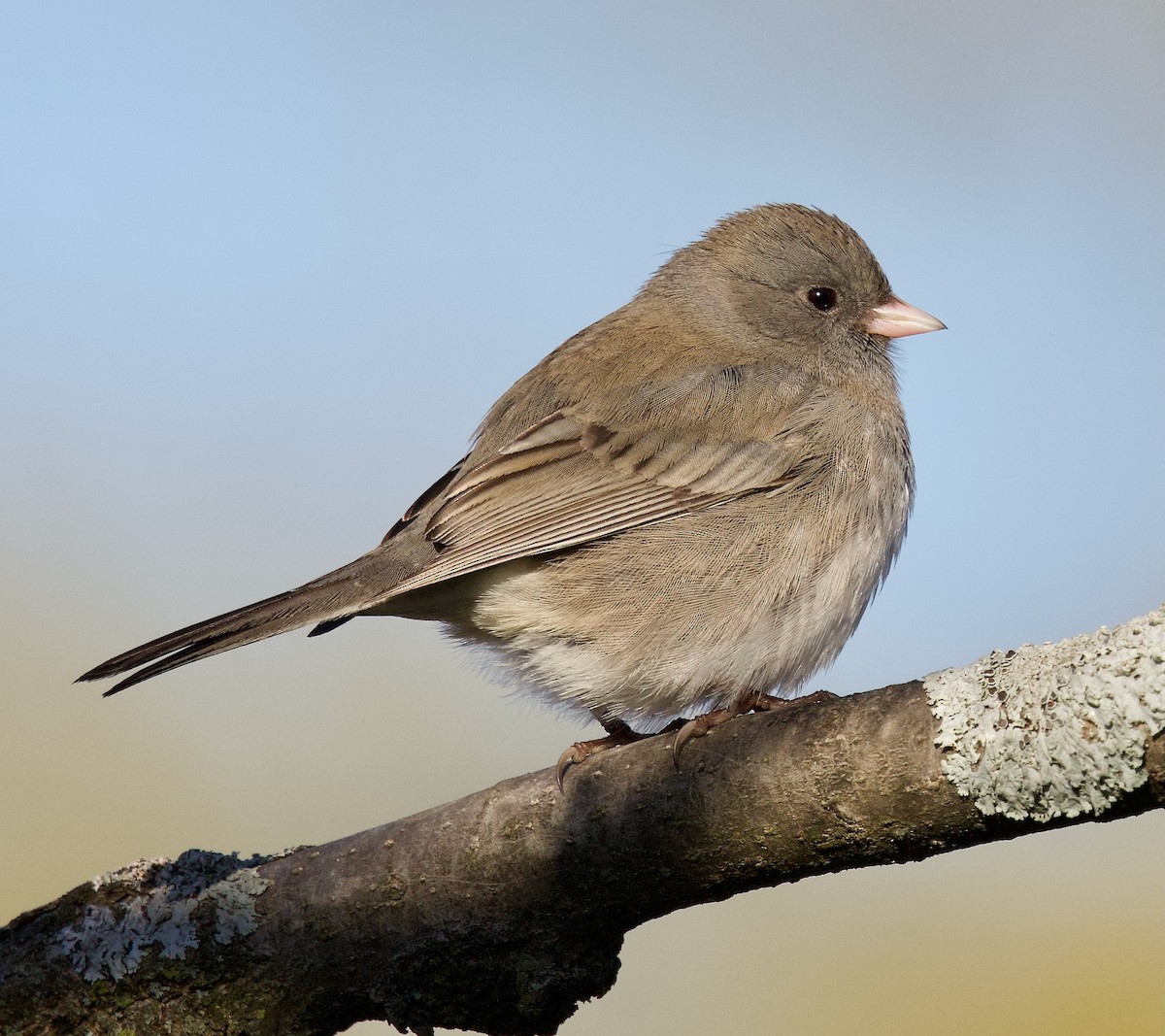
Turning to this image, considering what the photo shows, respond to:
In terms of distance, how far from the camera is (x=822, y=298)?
3.90 m

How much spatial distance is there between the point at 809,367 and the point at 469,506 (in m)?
1.11

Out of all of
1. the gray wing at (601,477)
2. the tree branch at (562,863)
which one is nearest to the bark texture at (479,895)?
the tree branch at (562,863)

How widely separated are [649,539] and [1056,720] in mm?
1502

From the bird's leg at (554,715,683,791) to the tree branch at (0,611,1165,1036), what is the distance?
43 mm

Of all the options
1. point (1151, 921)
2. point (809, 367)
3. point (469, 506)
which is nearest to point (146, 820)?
point (469, 506)

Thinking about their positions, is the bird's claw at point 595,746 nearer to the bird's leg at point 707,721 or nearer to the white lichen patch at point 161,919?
the bird's leg at point 707,721

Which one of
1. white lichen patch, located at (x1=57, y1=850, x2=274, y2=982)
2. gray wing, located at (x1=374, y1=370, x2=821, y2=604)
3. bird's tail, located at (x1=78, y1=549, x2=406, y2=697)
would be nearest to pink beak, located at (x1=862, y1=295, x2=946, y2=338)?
gray wing, located at (x1=374, y1=370, x2=821, y2=604)

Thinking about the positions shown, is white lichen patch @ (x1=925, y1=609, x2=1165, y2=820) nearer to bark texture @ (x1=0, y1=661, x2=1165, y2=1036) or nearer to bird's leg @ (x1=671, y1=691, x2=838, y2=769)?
bark texture @ (x1=0, y1=661, x2=1165, y2=1036)

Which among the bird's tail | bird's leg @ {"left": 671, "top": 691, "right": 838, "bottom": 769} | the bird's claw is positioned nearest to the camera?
bird's leg @ {"left": 671, "top": 691, "right": 838, "bottom": 769}

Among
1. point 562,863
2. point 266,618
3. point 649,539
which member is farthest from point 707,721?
point 266,618

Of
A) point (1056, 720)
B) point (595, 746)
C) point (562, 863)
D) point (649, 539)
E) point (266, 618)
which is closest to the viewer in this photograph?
point (1056, 720)

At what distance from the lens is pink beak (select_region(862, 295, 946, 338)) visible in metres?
3.85

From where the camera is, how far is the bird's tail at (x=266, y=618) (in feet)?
8.38

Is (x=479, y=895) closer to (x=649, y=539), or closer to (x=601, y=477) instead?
(x=649, y=539)
